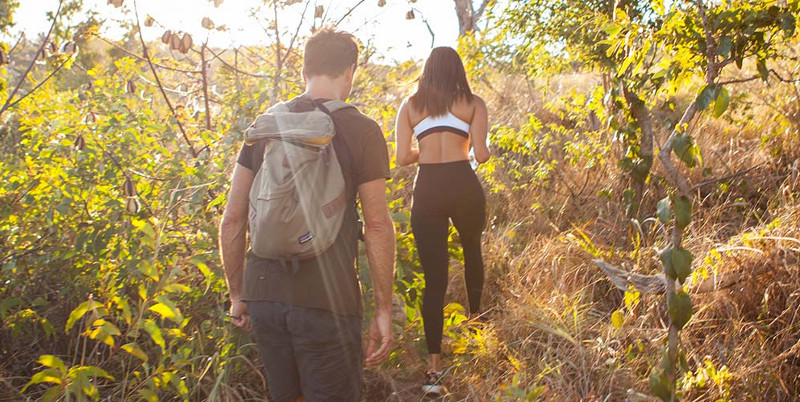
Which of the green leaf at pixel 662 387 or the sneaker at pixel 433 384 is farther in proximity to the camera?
the sneaker at pixel 433 384

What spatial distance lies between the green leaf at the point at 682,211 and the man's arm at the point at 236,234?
1.36 metres

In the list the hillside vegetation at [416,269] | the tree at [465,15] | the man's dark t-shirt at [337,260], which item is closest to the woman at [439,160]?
the hillside vegetation at [416,269]

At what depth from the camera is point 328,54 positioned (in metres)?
2.17

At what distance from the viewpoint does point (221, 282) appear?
11.0 ft

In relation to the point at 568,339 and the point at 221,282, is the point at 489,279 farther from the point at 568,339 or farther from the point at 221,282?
the point at 221,282

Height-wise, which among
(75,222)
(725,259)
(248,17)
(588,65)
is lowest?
(725,259)

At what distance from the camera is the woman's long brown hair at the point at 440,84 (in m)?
3.76

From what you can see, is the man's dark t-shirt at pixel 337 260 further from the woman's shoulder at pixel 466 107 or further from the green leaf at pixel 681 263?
the woman's shoulder at pixel 466 107

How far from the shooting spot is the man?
6.68ft

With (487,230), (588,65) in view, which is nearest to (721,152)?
(588,65)

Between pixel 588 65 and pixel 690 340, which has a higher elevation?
pixel 588 65

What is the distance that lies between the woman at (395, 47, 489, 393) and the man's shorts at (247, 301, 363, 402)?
5.05 ft

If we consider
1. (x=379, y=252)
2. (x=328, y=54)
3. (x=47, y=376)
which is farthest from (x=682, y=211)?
(x=47, y=376)

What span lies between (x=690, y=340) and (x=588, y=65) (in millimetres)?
2515
